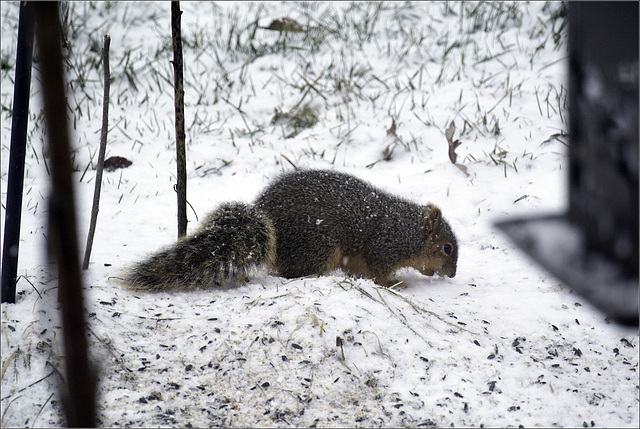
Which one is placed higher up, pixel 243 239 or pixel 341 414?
pixel 243 239

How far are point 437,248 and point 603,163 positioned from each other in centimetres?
254

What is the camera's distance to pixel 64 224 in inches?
33.4

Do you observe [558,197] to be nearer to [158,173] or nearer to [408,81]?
[408,81]

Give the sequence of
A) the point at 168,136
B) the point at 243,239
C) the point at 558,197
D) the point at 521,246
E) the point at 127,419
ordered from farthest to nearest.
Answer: the point at 168,136, the point at 558,197, the point at 243,239, the point at 127,419, the point at 521,246

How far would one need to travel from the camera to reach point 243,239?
3252mm

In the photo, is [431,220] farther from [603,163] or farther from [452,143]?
[603,163]

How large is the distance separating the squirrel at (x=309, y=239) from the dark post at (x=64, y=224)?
208 centimetres

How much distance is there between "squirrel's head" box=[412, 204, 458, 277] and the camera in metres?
3.89

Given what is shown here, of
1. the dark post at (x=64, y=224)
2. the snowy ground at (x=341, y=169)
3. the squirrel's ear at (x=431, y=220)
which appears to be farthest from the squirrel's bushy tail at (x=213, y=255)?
the dark post at (x=64, y=224)

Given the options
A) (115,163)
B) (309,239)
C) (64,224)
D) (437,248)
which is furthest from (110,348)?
(115,163)

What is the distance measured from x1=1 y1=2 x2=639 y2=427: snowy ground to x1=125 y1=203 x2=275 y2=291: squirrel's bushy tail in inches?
4.2

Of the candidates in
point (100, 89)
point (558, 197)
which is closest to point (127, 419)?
point (558, 197)

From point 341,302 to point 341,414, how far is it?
68cm

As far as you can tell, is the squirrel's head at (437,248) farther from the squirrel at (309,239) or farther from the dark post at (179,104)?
the dark post at (179,104)
